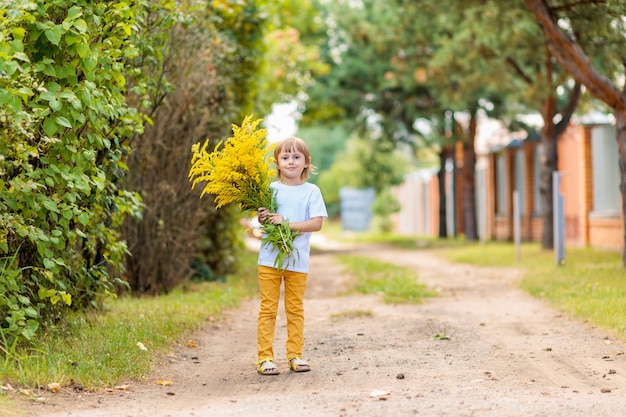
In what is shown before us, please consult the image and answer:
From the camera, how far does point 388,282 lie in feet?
39.7

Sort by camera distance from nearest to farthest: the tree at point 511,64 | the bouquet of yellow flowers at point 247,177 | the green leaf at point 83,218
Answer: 1. the green leaf at point 83,218
2. the bouquet of yellow flowers at point 247,177
3. the tree at point 511,64

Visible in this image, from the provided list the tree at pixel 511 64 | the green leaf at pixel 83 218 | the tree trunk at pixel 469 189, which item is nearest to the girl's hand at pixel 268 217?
the green leaf at pixel 83 218

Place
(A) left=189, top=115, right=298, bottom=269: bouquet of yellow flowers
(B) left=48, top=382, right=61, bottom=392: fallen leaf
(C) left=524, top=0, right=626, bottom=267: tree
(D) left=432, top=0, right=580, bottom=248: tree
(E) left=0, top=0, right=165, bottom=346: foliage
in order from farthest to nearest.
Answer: (D) left=432, top=0, right=580, bottom=248: tree → (C) left=524, top=0, right=626, bottom=267: tree → (A) left=189, top=115, right=298, bottom=269: bouquet of yellow flowers → (E) left=0, top=0, right=165, bottom=346: foliage → (B) left=48, top=382, right=61, bottom=392: fallen leaf

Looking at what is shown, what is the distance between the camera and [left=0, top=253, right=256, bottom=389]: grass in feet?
17.7

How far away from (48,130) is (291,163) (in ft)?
5.33

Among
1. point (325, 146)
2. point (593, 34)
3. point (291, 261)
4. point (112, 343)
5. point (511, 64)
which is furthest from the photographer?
point (325, 146)

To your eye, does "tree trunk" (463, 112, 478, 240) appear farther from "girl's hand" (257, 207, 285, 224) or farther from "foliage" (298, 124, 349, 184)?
"foliage" (298, 124, 349, 184)

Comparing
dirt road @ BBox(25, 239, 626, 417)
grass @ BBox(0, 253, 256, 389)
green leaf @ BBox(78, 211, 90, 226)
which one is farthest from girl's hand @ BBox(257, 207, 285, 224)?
grass @ BBox(0, 253, 256, 389)

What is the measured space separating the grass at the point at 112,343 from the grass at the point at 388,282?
2.14 meters

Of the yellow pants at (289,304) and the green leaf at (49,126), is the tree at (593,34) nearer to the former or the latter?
the yellow pants at (289,304)

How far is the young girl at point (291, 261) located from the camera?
237 inches

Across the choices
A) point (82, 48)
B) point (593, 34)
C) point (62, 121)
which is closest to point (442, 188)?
point (593, 34)

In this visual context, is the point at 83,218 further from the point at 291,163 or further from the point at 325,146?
the point at 325,146

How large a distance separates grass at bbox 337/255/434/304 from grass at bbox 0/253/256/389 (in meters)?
2.14
